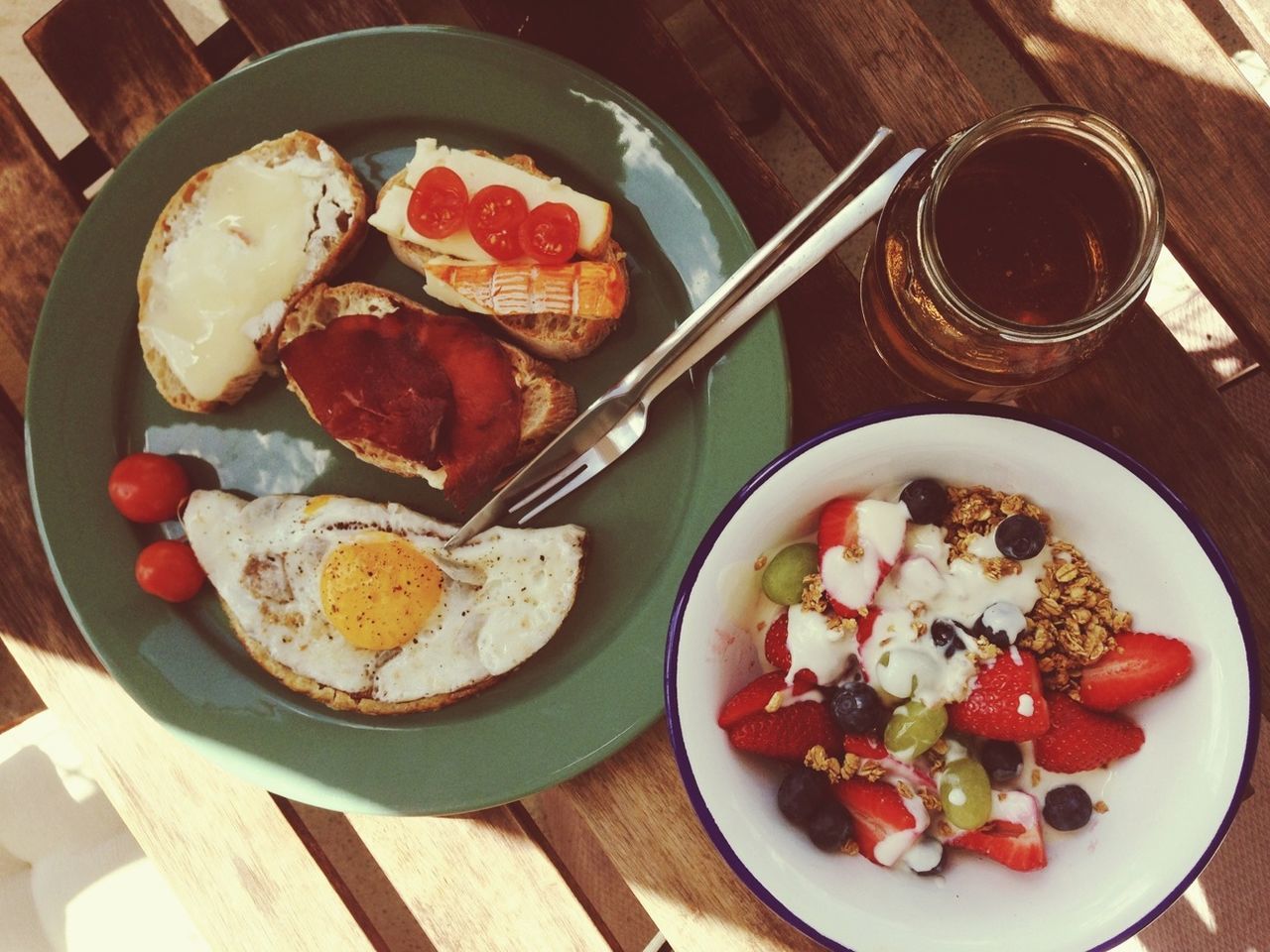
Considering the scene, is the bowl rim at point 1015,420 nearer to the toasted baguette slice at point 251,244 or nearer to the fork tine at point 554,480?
the fork tine at point 554,480

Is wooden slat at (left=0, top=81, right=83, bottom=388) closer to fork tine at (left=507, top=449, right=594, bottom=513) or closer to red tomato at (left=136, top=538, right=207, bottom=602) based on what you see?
red tomato at (left=136, top=538, right=207, bottom=602)

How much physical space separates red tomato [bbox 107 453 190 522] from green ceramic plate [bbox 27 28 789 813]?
0.04 m

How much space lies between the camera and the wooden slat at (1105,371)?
4.68ft

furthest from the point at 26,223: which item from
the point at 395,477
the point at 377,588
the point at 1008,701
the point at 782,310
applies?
the point at 1008,701

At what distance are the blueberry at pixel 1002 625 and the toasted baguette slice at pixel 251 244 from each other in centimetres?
117

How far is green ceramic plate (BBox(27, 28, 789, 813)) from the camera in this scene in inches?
57.8

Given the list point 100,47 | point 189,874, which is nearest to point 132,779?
point 189,874

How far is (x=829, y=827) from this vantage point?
4.03ft

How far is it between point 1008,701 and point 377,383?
1.05m

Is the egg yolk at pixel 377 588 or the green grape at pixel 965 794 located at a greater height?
the egg yolk at pixel 377 588

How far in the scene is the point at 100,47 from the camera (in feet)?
5.21

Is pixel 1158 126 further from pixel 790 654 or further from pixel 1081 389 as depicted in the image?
pixel 790 654

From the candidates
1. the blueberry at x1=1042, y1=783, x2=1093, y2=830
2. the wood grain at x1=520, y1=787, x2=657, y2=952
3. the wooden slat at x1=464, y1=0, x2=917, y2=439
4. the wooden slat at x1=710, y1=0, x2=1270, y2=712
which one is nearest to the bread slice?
the wooden slat at x1=464, y1=0, x2=917, y2=439

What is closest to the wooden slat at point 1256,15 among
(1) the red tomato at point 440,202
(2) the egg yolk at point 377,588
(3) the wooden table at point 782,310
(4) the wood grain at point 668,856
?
(3) the wooden table at point 782,310
